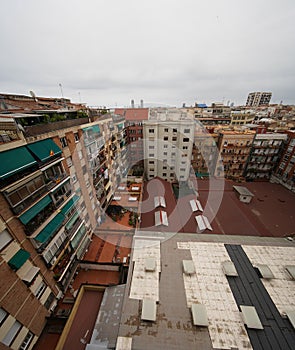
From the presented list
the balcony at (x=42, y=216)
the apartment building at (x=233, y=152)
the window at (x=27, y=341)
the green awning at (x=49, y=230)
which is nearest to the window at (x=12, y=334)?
the window at (x=27, y=341)

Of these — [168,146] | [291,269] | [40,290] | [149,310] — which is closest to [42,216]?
[40,290]

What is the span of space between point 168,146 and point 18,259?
89.3 ft

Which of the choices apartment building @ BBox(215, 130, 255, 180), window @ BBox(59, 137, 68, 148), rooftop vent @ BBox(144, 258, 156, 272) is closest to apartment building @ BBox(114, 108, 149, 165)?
apartment building @ BBox(215, 130, 255, 180)

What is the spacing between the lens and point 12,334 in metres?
8.45

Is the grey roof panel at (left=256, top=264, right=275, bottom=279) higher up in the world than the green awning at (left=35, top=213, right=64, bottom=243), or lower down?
lower down

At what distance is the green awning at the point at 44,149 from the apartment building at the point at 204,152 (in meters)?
27.1

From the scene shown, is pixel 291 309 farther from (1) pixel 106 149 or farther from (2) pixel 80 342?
(1) pixel 106 149

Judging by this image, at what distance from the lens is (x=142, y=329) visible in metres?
8.01

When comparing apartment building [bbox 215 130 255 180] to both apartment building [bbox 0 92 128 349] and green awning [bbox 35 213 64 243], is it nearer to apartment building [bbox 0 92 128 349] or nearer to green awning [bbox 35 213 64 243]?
apartment building [bbox 0 92 128 349]

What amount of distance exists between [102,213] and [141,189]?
29.2 feet

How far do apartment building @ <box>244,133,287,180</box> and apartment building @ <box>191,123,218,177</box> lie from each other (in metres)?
7.77

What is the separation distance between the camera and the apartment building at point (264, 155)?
29406mm

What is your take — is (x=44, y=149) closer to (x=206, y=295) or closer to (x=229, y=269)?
(x=206, y=295)

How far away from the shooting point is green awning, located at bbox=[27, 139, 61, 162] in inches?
366
